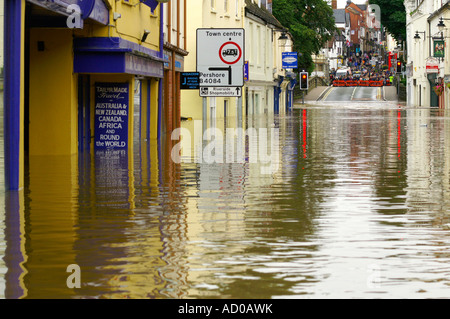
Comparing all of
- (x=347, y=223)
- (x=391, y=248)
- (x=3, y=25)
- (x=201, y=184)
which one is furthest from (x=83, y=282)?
(x=201, y=184)

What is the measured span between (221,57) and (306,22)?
68.7 metres

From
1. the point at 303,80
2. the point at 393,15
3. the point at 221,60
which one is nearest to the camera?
the point at 221,60

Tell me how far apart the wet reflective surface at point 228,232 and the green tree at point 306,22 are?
2758 inches

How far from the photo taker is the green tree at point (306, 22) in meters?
87.2

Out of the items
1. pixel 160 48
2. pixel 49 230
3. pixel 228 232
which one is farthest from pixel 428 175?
pixel 160 48

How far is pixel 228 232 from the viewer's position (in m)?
9.59

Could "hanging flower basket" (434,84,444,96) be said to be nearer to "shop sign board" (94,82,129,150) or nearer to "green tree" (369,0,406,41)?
"green tree" (369,0,406,41)

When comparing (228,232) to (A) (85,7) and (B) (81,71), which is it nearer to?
(A) (85,7)

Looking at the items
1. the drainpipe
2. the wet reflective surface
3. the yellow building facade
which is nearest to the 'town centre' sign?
the yellow building facade

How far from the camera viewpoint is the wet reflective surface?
6.98 metres

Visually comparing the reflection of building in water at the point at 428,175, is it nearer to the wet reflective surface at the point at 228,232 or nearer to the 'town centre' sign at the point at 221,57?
the wet reflective surface at the point at 228,232

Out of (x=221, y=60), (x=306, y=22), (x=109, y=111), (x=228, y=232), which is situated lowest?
(x=228, y=232)

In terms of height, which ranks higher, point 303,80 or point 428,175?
point 303,80
